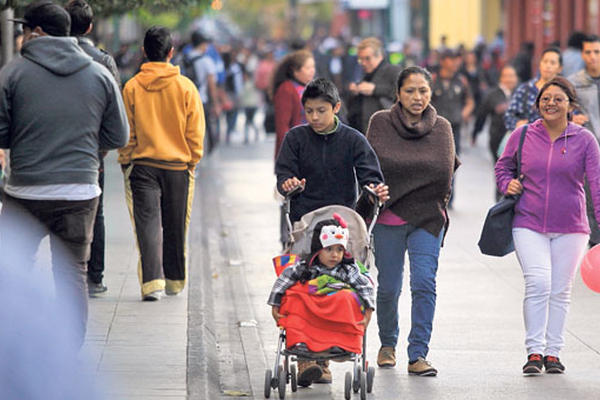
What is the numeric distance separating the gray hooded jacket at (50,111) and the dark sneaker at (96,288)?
2704 millimetres

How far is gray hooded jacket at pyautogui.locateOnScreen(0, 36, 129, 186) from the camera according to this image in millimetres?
7113

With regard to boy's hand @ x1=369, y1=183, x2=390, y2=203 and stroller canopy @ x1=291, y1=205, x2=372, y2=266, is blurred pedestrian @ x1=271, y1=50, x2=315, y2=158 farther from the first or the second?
stroller canopy @ x1=291, y1=205, x2=372, y2=266

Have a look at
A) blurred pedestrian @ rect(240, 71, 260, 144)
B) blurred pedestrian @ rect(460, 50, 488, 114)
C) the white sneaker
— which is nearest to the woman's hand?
the white sneaker

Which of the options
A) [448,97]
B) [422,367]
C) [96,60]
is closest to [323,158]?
[422,367]

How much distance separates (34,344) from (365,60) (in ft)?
30.0

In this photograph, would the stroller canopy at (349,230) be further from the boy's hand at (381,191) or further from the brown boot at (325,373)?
the brown boot at (325,373)

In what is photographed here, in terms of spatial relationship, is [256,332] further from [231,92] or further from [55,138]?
[231,92]

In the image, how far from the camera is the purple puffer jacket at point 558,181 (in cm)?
792

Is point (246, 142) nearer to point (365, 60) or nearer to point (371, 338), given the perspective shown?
point (365, 60)

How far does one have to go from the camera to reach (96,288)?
9.89 m

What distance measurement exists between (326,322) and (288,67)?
5.50 meters

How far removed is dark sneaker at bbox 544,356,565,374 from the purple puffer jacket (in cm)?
73

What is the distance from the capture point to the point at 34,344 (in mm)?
3797

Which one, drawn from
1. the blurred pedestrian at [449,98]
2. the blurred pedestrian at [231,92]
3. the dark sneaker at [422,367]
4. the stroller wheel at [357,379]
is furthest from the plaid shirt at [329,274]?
the blurred pedestrian at [231,92]
